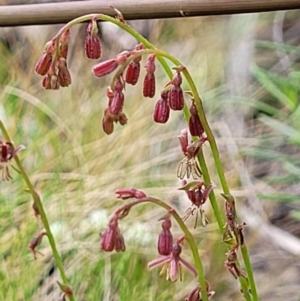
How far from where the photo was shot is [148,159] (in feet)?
4.54

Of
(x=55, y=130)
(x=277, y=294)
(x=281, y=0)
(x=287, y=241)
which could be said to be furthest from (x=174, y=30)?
(x=281, y=0)

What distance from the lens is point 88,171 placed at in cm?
135

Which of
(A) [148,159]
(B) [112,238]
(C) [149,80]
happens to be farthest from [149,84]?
(A) [148,159]

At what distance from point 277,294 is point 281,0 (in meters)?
0.73

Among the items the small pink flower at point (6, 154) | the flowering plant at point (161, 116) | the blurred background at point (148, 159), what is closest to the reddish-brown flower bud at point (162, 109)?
the flowering plant at point (161, 116)

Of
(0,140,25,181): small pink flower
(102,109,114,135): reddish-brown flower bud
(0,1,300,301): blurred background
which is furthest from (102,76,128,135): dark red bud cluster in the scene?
(0,1,300,301): blurred background

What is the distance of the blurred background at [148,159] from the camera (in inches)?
41.5

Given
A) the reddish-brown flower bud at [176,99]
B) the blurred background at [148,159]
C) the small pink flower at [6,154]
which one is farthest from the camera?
Result: the blurred background at [148,159]

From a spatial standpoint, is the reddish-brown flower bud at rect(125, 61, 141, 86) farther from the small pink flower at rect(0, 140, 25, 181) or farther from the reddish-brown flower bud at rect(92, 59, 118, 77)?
the small pink flower at rect(0, 140, 25, 181)

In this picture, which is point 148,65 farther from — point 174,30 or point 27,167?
point 174,30

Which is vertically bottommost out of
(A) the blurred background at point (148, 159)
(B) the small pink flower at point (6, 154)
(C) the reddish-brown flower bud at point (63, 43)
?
(A) the blurred background at point (148, 159)

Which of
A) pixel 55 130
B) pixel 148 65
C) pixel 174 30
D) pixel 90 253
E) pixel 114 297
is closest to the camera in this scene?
pixel 148 65

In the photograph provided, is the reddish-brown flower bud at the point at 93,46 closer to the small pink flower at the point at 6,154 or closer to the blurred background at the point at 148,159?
the small pink flower at the point at 6,154

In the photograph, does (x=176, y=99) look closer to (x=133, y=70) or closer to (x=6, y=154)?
(x=133, y=70)
